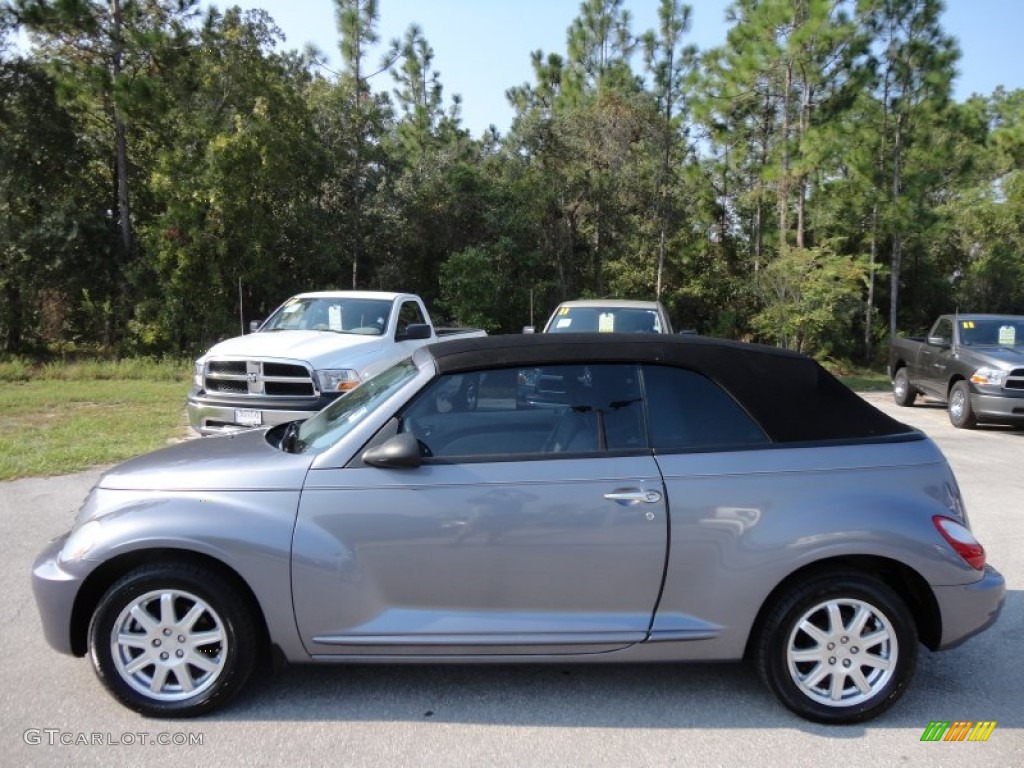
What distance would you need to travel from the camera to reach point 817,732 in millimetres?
3324

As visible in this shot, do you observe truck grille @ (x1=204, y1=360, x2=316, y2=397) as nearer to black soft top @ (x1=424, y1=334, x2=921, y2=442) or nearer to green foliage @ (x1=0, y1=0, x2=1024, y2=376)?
black soft top @ (x1=424, y1=334, x2=921, y2=442)

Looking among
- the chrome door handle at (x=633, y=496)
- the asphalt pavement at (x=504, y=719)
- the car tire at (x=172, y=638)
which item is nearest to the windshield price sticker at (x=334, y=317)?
the asphalt pavement at (x=504, y=719)

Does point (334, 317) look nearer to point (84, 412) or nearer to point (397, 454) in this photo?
point (84, 412)

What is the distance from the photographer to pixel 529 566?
3324 mm

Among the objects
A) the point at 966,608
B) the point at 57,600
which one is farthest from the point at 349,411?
the point at 966,608

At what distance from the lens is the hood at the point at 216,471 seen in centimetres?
342

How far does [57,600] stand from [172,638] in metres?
0.54

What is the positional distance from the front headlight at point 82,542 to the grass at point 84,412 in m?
5.33

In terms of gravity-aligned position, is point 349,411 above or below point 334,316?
below

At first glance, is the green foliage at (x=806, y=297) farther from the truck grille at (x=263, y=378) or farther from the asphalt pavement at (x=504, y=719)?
the asphalt pavement at (x=504, y=719)

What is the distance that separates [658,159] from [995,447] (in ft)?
52.7

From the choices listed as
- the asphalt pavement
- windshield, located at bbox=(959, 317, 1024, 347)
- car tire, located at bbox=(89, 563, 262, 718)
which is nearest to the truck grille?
the asphalt pavement

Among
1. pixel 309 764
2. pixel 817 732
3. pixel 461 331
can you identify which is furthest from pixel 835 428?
pixel 461 331

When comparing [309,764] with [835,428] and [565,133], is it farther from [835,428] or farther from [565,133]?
[565,133]
